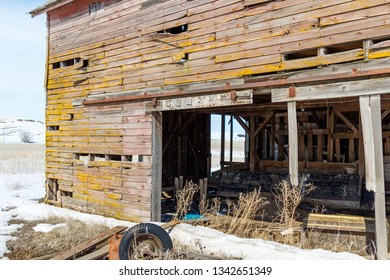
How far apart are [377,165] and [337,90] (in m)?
1.65

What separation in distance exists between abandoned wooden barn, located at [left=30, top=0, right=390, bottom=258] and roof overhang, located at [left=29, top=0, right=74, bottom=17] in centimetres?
5

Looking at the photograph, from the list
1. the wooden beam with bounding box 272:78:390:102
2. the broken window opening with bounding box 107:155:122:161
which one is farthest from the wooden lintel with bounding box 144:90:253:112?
the broken window opening with bounding box 107:155:122:161

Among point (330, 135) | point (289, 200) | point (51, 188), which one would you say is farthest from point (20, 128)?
point (289, 200)

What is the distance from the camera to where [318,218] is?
8.44m

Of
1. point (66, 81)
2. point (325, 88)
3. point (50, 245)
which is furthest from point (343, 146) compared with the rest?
point (66, 81)

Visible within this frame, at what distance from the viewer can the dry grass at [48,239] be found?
8000mm

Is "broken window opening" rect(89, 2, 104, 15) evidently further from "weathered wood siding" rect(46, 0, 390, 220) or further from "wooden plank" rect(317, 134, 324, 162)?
"wooden plank" rect(317, 134, 324, 162)

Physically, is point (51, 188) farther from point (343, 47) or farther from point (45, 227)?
point (343, 47)

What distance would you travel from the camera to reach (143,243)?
6879 millimetres

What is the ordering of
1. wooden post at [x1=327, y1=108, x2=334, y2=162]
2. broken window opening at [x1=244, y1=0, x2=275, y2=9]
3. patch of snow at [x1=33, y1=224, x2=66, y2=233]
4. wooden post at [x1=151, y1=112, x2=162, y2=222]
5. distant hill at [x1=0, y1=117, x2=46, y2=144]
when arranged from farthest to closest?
1. distant hill at [x1=0, y1=117, x2=46, y2=144]
2. wooden post at [x1=327, y1=108, x2=334, y2=162]
3. wooden post at [x1=151, y1=112, x2=162, y2=222]
4. patch of snow at [x1=33, y1=224, x2=66, y2=233]
5. broken window opening at [x1=244, y1=0, x2=275, y2=9]

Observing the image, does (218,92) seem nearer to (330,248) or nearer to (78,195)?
(330,248)

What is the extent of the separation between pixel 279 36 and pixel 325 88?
5.59 ft

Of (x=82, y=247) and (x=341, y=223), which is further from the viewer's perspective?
(x=341, y=223)

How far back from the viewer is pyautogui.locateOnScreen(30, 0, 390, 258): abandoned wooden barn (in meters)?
7.36
